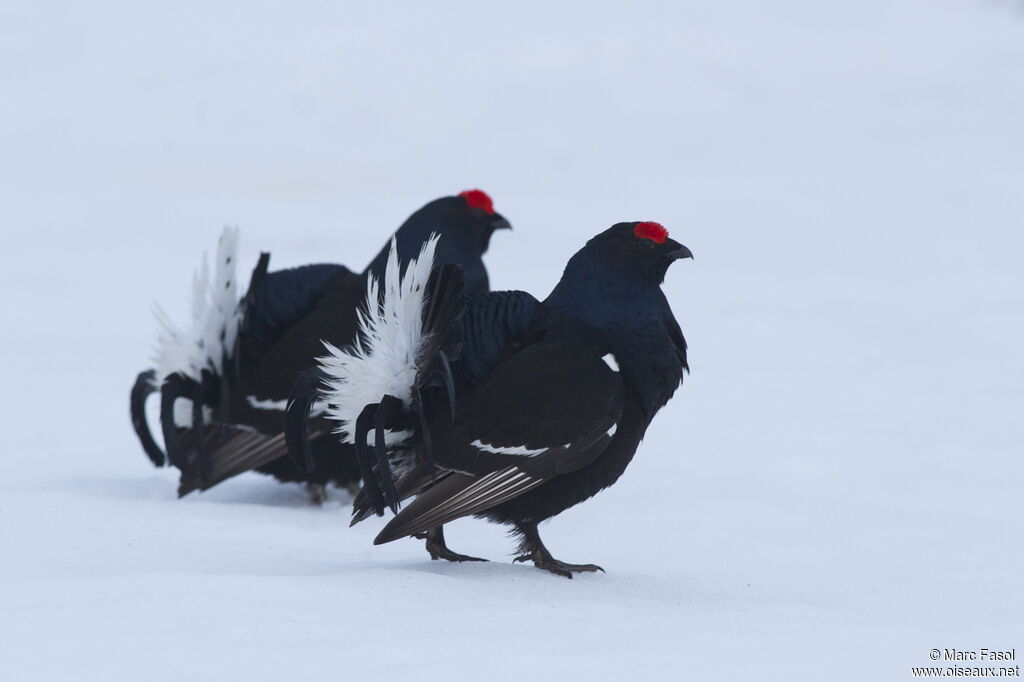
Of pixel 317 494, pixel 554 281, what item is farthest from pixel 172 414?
pixel 554 281

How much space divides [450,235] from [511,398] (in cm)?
253

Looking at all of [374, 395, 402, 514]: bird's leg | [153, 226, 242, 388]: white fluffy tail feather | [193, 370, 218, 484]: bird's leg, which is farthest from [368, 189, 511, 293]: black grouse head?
[374, 395, 402, 514]: bird's leg

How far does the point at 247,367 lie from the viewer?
646 centimetres

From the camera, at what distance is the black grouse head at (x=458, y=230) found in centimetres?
671

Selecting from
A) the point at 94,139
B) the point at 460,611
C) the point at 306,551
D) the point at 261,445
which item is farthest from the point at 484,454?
the point at 94,139

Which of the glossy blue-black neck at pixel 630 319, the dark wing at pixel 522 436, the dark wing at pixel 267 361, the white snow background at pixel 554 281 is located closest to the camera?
the white snow background at pixel 554 281

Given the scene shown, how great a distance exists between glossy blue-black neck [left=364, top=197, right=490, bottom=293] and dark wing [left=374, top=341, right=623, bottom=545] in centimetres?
226

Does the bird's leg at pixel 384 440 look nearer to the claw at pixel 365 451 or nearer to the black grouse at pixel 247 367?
the claw at pixel 365 451

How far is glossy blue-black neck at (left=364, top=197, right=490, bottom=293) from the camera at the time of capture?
6703mm

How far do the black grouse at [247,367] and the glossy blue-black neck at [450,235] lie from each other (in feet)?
0.11

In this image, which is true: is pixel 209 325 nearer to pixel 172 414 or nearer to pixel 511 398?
pixel 172 414

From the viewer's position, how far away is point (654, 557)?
552cm

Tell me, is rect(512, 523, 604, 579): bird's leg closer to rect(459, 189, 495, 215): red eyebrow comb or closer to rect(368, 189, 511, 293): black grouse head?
rect(368, 189, 511, 293): black grouse head

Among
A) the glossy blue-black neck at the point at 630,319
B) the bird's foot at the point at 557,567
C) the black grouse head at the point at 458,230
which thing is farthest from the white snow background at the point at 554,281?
the black grouse head at the point at 458,230
